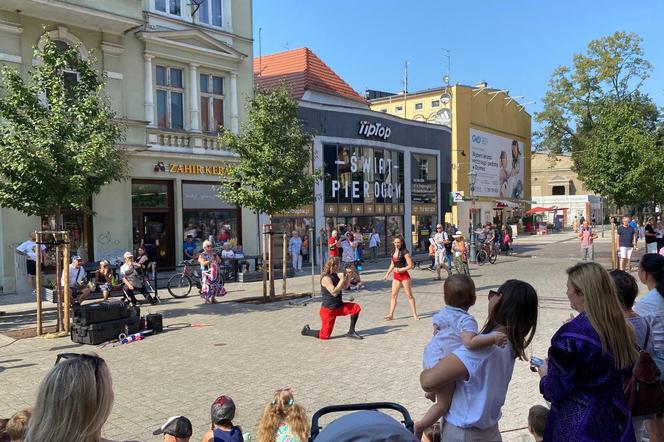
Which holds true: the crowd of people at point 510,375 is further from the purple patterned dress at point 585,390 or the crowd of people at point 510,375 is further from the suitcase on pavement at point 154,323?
the suitcase on pavement at point 154,323

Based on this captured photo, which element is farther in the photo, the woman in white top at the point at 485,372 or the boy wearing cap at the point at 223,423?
the boy wearing cap at the point at 223,423

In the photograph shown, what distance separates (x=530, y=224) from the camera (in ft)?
177

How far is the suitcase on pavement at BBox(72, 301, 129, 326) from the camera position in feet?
30.7

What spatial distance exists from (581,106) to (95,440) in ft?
166

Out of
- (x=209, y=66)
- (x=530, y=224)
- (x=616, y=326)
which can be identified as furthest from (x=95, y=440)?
(x=530, y=224)

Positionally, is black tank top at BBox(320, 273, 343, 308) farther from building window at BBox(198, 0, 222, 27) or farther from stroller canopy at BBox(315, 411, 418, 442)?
building window at BBox(198, 0, 222, 27)

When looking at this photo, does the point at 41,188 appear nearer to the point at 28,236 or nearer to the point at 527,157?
the point at 28,236

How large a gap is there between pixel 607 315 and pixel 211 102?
62.8 feet

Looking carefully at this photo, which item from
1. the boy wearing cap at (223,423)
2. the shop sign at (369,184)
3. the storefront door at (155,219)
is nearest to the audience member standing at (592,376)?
the boy wearing cap at (223,423)

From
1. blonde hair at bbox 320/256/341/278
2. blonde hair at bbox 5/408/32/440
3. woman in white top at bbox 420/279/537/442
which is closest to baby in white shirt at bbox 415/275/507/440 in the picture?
woman in white top at bbox 420/279/537/442

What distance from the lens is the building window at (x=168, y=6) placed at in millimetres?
18766

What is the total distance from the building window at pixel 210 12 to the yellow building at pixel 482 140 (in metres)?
18.6

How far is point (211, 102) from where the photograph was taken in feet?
66.6

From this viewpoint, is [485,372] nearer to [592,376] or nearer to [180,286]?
[592,376]
